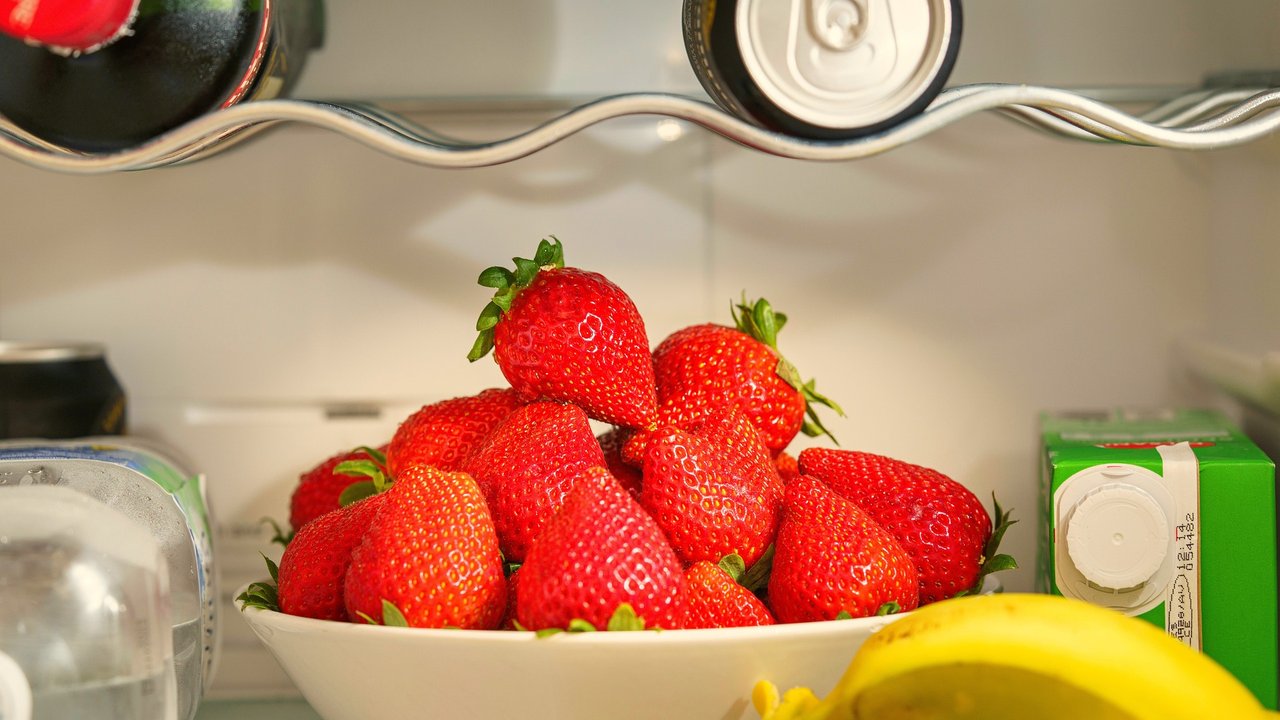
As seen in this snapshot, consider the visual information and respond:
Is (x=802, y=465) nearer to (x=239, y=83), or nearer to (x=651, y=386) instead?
(x=651, y=386)

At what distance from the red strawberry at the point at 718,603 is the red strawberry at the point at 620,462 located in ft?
0.28

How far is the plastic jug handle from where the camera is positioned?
0.54 meters

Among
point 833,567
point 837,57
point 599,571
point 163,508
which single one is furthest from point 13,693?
point 837,57

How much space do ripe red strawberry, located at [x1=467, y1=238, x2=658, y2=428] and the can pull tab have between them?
0.67 ft

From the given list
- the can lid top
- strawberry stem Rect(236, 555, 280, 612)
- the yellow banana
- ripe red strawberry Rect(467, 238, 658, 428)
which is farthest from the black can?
the yellow banana

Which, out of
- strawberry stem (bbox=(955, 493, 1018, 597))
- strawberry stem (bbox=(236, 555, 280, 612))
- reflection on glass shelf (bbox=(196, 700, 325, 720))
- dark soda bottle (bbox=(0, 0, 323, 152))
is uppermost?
dark soda bottle (bbox=(0, 0, 323, 152))

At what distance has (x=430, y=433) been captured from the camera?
70 cm

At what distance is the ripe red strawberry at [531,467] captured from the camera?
60 centimetres

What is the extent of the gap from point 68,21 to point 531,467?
346 millimetres

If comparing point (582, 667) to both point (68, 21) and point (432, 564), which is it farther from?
point (68, 21)

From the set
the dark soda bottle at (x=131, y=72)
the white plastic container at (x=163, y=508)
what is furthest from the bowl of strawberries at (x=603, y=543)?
the dark soda bottle at (x=131, y=72)

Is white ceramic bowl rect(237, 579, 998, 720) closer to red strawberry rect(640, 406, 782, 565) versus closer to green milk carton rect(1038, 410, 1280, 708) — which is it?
red strawberry rect(640, 406, 782, 565)

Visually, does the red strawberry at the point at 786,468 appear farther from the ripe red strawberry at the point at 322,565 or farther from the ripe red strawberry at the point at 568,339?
the ripe red strawberry at the point at 322,565

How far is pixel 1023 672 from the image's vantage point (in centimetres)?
48
